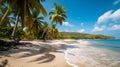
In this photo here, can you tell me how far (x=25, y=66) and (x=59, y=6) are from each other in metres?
26.5

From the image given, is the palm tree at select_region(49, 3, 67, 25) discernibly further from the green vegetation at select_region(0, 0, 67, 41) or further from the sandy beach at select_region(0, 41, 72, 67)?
the sandy beach at select_region(0, 41, 72, 67)

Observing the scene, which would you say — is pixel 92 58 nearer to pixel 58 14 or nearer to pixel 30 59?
pixel 30 59

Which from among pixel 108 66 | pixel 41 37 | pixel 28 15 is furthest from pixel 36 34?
pixel 108 66

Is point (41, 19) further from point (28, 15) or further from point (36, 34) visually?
point (28, 15)

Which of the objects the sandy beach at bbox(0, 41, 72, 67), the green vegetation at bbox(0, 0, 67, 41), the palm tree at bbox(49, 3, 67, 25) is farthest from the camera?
the palm tree at bbox(49, 3, 67, 25)

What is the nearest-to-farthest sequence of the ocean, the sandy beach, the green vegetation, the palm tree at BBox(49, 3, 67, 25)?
the sandy beach
the ocean
the green vegetation
the palm tree at BBox(49, 3, 67, 25)

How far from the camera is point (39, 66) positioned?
644cm

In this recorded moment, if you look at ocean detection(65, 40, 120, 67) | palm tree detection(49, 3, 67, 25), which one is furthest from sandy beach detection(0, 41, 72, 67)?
palm tree detection(49, 3, 67, 25)

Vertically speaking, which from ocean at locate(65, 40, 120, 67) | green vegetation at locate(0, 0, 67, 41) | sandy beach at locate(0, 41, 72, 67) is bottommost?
ocean at locate(65, 40, 120, 67)

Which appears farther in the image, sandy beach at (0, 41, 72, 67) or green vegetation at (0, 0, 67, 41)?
green vegetation at (0, 0, 67, 41)

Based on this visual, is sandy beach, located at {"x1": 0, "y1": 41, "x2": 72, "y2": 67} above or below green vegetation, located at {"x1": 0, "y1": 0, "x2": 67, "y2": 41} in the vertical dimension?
below

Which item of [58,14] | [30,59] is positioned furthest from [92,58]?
[58,14]

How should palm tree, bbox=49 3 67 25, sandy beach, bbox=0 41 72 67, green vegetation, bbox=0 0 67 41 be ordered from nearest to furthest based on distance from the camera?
sandy beach, bbox=0 41 72 67 < green vegetation, bbox=0 0 67 41 < palm tree, bbox=49 3 67 25

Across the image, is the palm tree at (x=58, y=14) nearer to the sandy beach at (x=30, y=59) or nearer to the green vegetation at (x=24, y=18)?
the green vegetation at (x=24, y=18)
